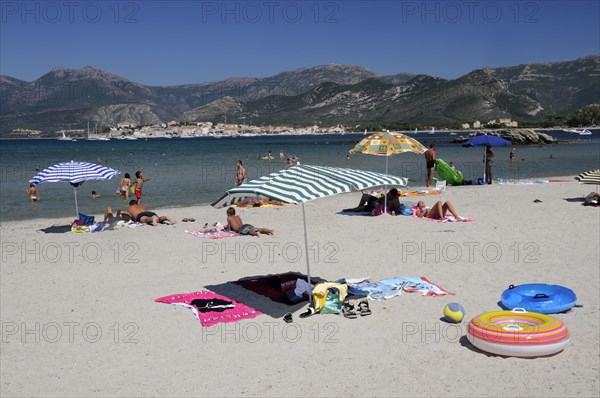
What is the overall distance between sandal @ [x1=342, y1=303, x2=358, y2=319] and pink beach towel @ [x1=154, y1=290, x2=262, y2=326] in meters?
1.09

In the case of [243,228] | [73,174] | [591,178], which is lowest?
[243,228]

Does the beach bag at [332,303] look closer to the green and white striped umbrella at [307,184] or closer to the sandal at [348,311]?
the sandal at [348,311]

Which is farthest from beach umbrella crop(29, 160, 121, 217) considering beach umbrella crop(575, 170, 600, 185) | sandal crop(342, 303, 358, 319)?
beach umbrella crop(575, 170, 600, 185)

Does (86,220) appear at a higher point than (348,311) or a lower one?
higher

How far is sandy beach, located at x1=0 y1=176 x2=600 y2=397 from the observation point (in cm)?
534

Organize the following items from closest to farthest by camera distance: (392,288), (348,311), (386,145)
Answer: (348,311) < (392,288) < (386,145)

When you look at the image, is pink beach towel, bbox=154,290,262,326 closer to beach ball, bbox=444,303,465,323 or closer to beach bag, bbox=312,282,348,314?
beach bag, bbox=312,282,348,314

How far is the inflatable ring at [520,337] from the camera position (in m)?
5.67

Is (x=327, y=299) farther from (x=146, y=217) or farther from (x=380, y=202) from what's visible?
(x=146, y=217)

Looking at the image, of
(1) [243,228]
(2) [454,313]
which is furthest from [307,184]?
(1) [243,228]

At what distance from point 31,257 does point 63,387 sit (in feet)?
20.5

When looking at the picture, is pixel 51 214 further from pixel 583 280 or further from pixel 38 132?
pixel 38 132

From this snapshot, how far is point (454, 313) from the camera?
665 centimetres

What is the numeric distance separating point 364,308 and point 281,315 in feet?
3.48
